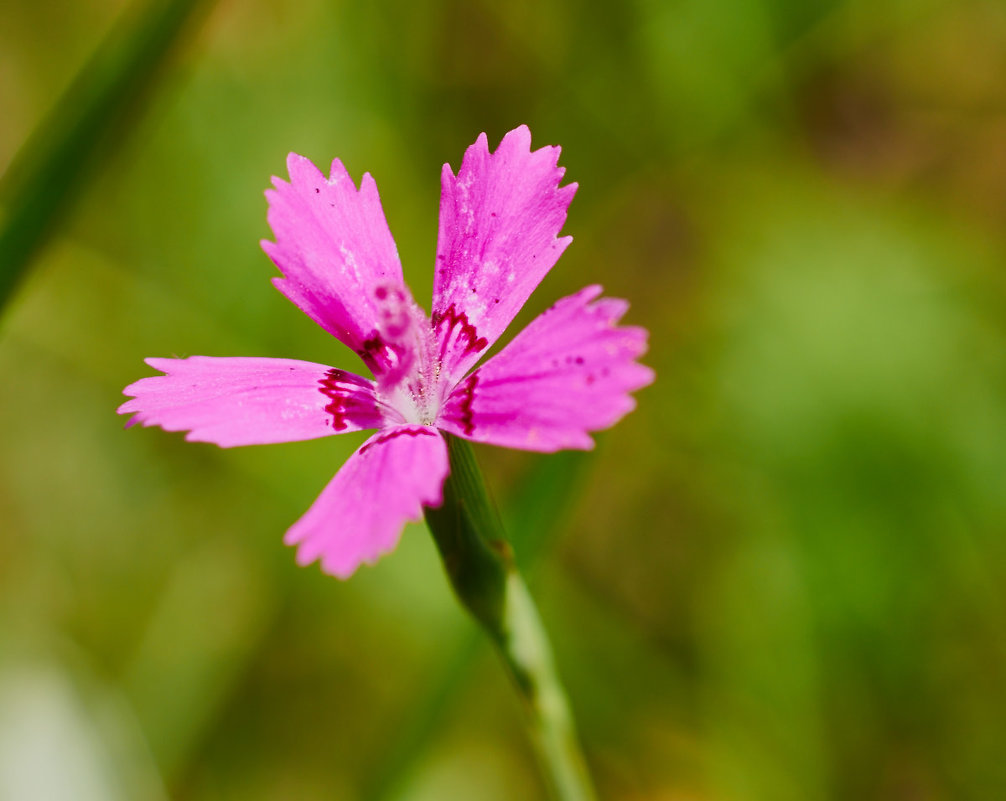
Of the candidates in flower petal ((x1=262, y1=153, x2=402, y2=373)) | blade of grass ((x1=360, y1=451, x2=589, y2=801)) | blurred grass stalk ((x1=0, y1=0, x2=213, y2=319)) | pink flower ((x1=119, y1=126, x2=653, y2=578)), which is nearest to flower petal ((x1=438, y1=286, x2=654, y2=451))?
pink flower ((x1=119, y1=126, x2=653, y2=578))

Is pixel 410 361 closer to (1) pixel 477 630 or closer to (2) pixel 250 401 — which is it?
(2) pixel 250 401

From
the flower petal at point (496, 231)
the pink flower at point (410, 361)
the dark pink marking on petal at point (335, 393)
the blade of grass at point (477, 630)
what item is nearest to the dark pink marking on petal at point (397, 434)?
the pink flower at point (410, 361)

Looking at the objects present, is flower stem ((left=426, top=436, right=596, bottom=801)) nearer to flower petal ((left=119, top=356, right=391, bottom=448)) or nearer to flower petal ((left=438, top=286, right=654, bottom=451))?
flower petal ((left=438, top=286, right=654, bottom=451))

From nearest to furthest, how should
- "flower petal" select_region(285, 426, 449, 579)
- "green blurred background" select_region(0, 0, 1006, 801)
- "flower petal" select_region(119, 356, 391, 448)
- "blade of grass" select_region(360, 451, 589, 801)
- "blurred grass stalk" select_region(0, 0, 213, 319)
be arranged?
"flower petal" select_region(285, 426, 449, 579)
"flower petal" select_region(119, 356, 391, 448)
"blurred grass stalk" select_region(0, 0, 213, 319)
"blade of grass" select_region(360, 451, 589, 801)
"green blurred background" select_region(0, 0, 1006, 801)

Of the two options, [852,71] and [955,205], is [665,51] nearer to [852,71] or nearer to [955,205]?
Answer: [852,71]

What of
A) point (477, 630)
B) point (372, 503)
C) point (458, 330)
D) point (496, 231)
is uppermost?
point (496, 231)

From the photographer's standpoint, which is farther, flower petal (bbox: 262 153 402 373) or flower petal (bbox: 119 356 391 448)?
flower petal (bbox: 262 153 402 373)

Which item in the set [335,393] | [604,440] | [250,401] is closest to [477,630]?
[604,440]

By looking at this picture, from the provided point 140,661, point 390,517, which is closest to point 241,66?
point 140,661
